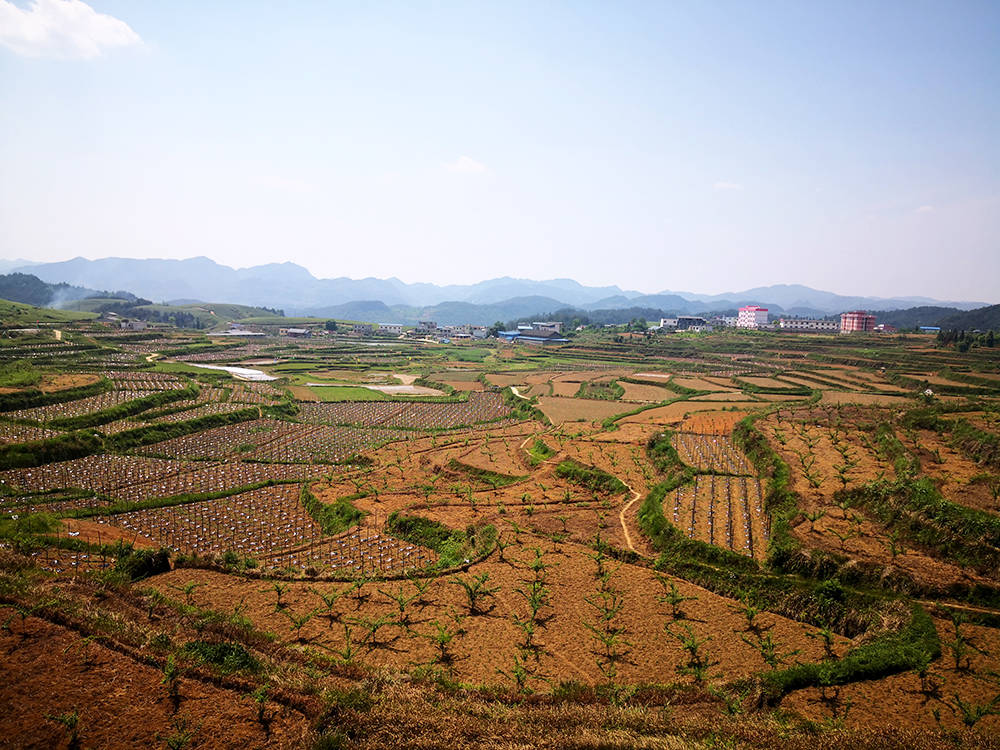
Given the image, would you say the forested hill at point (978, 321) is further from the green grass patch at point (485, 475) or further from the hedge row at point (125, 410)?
the hedge row at point (125, 410)

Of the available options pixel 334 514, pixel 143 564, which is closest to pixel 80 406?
pixel 334 514

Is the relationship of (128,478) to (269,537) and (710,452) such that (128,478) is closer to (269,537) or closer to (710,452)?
(269,537)

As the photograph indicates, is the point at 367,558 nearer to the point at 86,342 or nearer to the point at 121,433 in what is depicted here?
the point at 121,433

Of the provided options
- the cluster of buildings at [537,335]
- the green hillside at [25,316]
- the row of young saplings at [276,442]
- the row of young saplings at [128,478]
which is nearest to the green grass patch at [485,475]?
the row of young saplings at [128,478]

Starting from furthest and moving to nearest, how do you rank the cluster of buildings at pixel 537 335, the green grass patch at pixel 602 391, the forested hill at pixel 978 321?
the cluster of buildings at pixel 537 335 → the forested hill at pixel 978 321 → the green grass patch at pixel 602 391

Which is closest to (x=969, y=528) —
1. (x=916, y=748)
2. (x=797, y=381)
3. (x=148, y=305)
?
(x=916, y=748)

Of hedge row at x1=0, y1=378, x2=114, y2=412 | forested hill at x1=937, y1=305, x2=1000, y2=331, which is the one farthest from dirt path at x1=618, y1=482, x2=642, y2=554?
forested hill at x1=937, y1=305, x2=1000, y2=331
